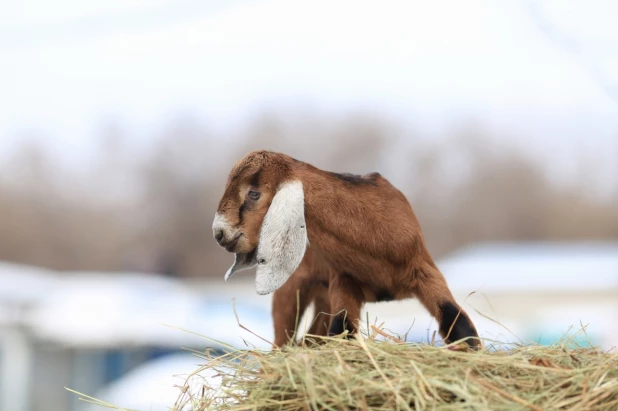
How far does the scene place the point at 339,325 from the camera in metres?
1.17

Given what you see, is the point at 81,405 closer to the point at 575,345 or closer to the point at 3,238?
the point at 575,345

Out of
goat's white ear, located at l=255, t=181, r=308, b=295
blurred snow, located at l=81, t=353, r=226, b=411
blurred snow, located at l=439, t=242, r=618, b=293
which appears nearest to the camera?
goat's white ear, located at l=255, t=181, r=308, b=295

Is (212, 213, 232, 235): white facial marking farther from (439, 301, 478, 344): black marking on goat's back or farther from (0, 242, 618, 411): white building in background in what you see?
(0, 242, 618, 411): white building in background

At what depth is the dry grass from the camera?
35.5 inches

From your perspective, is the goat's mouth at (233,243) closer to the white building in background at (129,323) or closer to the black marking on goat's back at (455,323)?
the black marking on goat's back at (455,323)

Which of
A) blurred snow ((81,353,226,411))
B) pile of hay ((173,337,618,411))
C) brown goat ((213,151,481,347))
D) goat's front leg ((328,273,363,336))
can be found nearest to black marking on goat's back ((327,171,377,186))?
brown goat ((213,151,481,347))

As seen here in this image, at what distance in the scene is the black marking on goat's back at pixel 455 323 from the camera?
3.68 feet

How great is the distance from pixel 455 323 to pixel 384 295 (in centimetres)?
12

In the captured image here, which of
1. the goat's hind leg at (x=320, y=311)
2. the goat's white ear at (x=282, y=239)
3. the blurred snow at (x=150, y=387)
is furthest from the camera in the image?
the blurred snow at (x=150, y=387)

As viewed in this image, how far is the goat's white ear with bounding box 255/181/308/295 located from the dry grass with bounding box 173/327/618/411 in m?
0.11

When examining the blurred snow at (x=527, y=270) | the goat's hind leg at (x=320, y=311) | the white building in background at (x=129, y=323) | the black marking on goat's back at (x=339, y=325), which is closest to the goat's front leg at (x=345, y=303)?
the black marking on goat's back at (x=339, y=325)

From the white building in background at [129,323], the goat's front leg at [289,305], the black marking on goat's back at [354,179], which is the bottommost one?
the white building in background at [129,323]

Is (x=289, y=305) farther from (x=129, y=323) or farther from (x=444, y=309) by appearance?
(x=129, y=323)

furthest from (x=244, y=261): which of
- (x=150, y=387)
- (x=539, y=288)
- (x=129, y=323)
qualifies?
(x=539, y=288)
